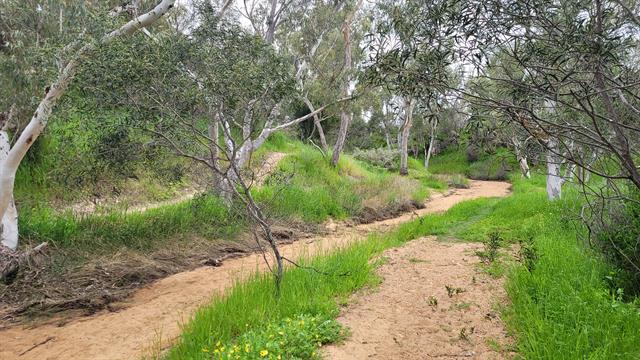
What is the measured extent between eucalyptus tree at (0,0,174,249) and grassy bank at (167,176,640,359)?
3347 mm

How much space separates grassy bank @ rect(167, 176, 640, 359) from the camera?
131 inches

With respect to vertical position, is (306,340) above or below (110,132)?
below

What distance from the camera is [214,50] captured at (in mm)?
5047

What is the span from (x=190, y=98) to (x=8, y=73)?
Answer: 11.9ft

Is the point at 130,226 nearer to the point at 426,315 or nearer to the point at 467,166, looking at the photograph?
the point at 426,315

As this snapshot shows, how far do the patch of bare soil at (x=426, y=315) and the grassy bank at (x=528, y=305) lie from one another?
0.74 feet

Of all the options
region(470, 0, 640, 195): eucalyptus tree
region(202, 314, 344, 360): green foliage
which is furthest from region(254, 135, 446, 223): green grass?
region(470, 0, 640, 195): eucalyptus tree

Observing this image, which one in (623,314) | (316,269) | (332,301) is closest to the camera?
(623,314)

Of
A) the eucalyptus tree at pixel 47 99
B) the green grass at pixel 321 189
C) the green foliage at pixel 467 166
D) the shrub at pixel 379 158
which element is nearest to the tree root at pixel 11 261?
the eucalyptus tree at pixel 47 99

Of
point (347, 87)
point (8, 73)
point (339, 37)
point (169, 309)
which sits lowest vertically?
point (169, 309)

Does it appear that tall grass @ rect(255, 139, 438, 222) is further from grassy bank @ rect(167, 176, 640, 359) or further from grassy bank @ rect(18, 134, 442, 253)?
grassy bank @ rect(167, 176, 640, 359)

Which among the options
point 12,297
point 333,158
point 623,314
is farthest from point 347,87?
point 623,314

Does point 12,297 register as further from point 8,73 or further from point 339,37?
point 339,37

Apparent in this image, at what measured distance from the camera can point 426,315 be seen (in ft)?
15.7
